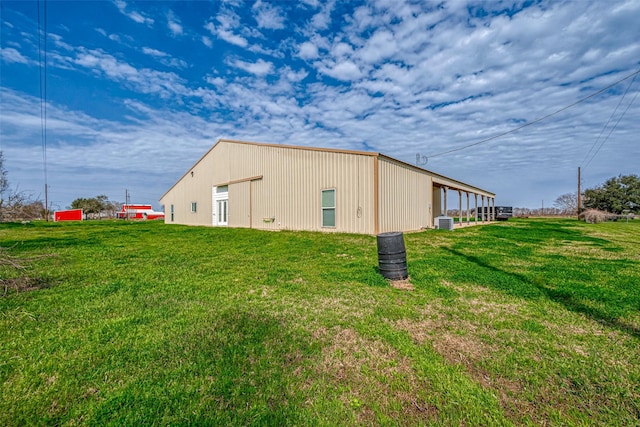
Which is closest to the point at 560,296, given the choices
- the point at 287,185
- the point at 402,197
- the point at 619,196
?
the point at 402,197

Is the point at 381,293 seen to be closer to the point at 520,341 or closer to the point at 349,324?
the point at 349,324

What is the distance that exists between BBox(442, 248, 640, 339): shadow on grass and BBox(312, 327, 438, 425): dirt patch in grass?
2952 millimetres

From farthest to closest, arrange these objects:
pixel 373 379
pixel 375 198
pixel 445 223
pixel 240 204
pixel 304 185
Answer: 1. pixel 240 204
2. pixel 445 223
3. pixel 304 185
4. pixel 375 198
5. pixel 373 379

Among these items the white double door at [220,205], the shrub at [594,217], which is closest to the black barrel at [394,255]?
the white double door at [220,205]

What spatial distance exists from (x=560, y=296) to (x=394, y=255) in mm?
2701

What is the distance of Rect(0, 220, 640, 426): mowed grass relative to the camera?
2.22 m

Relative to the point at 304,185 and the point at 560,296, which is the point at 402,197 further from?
the point at 560,296

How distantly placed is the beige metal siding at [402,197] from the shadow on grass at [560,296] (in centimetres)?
594

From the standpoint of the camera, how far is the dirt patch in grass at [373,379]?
223 cm

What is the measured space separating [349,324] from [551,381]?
79.6 inches

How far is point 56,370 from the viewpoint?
2.62m

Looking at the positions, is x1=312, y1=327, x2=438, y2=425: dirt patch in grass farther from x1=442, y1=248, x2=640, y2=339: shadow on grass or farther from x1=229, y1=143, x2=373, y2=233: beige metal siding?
x1=229, y1=143, x2=373, y2=233: beige metal siding

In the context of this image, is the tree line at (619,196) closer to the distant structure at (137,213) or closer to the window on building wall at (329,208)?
the window on building wall at (329,208)

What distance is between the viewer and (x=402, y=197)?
45.1 feet
